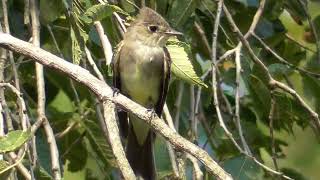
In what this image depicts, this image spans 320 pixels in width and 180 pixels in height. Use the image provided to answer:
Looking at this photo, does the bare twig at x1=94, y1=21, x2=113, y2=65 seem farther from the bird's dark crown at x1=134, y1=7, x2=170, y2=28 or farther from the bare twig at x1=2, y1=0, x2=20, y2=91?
the bird's dark crown at x1=134, y1=7, x2=170, y2=28

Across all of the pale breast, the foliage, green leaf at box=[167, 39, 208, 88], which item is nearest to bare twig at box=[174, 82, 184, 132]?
the foliage

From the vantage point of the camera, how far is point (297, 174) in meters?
4.57

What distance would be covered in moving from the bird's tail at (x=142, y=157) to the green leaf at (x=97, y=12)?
949 mm

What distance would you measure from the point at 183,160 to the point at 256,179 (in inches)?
15.6

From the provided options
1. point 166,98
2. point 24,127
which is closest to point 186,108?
point 166,98

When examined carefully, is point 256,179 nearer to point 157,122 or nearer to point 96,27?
point 96,27

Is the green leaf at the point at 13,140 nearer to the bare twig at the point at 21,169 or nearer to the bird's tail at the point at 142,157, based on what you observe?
the bare twig at the point at 21,169

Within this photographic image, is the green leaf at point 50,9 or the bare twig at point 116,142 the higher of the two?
the green leaf at point 50,9

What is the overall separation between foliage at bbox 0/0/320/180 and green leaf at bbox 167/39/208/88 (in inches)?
4.3

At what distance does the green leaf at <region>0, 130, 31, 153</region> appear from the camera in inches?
109

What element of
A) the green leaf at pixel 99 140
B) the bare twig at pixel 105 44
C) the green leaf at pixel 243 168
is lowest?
the green leaf at pixel 99 140

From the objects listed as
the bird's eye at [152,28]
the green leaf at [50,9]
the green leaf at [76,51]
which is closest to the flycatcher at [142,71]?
the bird's eye at [152,28]

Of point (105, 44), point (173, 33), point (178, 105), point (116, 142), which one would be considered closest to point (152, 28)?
point (173, 33)

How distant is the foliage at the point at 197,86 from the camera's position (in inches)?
157
